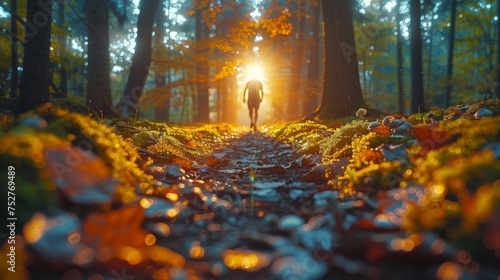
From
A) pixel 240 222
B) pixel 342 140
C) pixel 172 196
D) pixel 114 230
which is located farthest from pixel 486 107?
pixel 114 230

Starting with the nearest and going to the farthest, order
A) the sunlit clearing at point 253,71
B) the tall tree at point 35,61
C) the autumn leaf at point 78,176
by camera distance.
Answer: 1. the autumn leaf at point 78,176
2. the tall tree at point 35,61
3. the sunlit clearing at point 253,71

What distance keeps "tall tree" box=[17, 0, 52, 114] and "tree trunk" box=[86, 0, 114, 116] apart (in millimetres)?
3514

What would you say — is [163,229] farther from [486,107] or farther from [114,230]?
[486,107]

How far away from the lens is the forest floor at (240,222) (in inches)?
48.5

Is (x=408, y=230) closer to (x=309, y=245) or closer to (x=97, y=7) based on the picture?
(x=309, y=245)

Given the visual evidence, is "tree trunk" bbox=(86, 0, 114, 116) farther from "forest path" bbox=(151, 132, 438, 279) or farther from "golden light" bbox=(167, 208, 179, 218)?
"golden light" bbox=(167, 208, 179, 218)

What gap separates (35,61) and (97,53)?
12.7 feet

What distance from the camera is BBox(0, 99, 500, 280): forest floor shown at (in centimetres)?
123

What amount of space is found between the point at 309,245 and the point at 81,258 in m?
0.92

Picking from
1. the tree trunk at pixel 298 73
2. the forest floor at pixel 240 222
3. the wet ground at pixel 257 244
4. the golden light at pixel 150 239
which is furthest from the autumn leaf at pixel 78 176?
the tree trunk at pixel 298 73

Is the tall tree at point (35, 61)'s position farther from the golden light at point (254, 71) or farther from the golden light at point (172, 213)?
the golden light at point (254, 71)

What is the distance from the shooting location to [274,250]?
5.09 feet

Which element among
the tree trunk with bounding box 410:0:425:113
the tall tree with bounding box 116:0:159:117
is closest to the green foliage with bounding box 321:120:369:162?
the tree trunk with bounding box 410:0:425:113

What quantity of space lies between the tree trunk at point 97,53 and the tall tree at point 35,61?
351 cm
